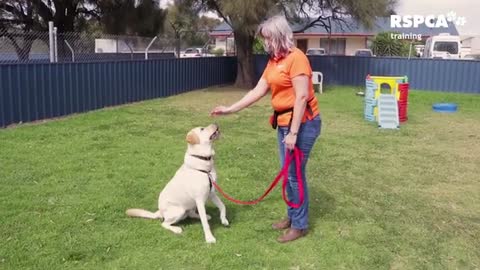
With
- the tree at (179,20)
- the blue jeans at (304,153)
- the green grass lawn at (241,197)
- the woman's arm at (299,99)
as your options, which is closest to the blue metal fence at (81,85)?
the green grass lawn at (241,197)

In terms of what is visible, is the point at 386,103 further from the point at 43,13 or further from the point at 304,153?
the point at 43,13

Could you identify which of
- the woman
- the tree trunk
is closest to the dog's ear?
the woman

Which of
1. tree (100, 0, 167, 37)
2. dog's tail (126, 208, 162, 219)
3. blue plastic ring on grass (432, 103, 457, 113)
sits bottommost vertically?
dog's tail (126, 208, 162, 219)

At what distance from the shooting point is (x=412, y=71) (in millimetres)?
19172

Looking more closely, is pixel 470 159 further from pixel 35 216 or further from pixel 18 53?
pixel 18 53

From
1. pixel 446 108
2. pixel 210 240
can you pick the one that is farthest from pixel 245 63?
pixel 210 240

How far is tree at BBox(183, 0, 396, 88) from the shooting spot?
15.5m

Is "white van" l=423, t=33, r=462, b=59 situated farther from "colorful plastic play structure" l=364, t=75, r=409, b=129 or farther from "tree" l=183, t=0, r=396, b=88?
"colorful plastic play structure" l=364, t=75, r=409, b=129

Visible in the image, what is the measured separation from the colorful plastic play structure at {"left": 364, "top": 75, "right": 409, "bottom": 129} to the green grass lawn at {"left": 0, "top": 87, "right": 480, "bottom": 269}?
34 centimetres

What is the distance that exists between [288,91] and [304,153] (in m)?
0.52

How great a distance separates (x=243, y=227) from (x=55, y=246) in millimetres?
1570


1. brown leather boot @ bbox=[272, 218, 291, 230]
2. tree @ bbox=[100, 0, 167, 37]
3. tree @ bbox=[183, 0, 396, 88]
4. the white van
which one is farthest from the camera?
the white van

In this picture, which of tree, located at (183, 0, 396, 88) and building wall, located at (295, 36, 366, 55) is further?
building wall, located at (295, 36, 366, 55)

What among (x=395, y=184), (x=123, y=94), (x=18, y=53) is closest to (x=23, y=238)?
(x=395, y=184)
